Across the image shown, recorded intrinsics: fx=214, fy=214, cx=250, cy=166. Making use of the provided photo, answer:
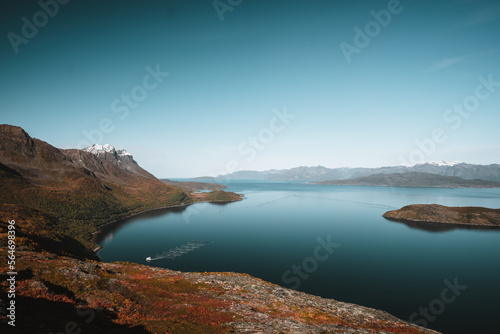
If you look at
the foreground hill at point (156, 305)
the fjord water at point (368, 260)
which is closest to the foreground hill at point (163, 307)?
the foreground hill at point (156, 305)

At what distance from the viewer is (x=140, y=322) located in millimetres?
24266

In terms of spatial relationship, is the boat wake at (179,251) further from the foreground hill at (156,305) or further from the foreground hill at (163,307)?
the foreground hill at (163,307)

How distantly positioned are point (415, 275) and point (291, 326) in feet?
353

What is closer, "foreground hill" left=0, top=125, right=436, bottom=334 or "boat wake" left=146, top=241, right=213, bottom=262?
"foreground hill" left=0, top=125, right=436, bottom=334

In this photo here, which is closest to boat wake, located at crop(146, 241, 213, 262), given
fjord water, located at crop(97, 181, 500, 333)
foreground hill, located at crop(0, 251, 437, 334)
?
fjord water, located at crop(97, 181, 500, 333)

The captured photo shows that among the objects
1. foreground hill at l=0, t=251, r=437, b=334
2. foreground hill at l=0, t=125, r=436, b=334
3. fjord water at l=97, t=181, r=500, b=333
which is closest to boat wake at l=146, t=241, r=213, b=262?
fjord water at l=97, t=181, r=500, b=333

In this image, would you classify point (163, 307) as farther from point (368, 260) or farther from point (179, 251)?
point (368, 260)

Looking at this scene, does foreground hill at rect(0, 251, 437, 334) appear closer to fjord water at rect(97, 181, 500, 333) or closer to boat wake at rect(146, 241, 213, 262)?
fjord water at rect(97, 181, 500, 333)

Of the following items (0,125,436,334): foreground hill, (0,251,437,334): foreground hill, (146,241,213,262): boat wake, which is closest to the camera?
(0,125,436,334): foreground hill

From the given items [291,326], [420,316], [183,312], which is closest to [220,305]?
[183,312]

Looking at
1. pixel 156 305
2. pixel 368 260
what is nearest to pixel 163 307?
pixel 156 305

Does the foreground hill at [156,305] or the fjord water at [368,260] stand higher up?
the foreground hill at [156,305]

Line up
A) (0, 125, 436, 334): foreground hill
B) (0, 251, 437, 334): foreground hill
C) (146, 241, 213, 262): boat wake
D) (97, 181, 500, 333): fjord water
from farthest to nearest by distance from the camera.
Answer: (146, 241, 213, 262): boat wake < (97, 181, 500, 333): fjord water < (0, 251, 437, 334): foreground hill < (0, 125, 436, 334): foreground hill

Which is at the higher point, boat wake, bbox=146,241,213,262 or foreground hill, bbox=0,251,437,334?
Answer: foreground hill, bbox=0,251,437,334
